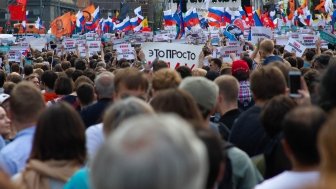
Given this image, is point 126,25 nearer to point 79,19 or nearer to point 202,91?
point 79,19

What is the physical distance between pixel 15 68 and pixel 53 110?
38.7 ft

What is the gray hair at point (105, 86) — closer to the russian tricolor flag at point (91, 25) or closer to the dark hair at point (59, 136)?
the dark hair at point (59, 136)

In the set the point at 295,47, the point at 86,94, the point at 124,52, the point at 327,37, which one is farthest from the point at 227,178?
the point at 124,52

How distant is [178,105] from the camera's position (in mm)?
4988

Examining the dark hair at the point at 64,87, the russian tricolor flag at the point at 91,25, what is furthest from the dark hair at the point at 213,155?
the russian tricolor flag at the point at 91,25

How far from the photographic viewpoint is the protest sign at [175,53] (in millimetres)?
14883

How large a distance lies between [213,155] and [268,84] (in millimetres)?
2710

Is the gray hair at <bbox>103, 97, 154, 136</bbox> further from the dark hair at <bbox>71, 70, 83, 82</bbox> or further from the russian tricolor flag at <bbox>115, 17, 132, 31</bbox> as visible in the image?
the russian tricolor flag at <bbox>115, 17, 132, 31</bbox>

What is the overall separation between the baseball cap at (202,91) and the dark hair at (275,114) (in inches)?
26.1

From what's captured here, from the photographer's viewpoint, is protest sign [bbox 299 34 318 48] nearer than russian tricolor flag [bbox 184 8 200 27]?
Yes

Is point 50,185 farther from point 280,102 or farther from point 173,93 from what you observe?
point 280,102

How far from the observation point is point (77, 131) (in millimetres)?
4738

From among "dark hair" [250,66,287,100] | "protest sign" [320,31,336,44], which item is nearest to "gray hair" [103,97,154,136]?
"dark hair" [250,66,287,100]

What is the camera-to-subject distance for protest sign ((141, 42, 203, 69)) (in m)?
14.9
